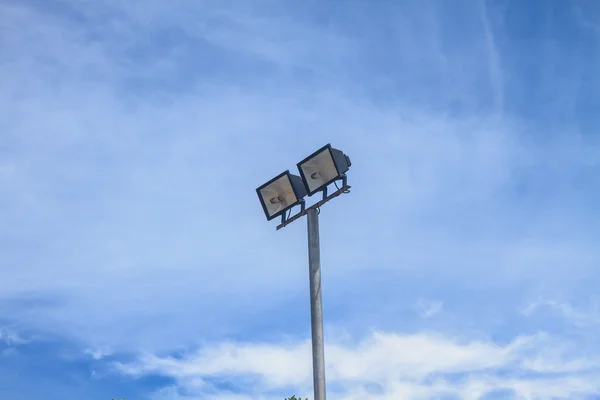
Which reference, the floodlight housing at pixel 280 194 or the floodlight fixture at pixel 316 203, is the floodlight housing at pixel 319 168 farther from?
the floodlight housing at pixel 280 194

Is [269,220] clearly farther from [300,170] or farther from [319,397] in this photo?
[319,397]

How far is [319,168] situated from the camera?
34.1 feet

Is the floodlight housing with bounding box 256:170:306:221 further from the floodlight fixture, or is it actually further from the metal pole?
the metal pole

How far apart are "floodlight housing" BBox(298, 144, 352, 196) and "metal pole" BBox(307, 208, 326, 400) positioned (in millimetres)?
402

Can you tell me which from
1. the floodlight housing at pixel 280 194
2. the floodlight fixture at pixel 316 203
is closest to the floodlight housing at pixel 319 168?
the floodlight fixture at pixel 316 203

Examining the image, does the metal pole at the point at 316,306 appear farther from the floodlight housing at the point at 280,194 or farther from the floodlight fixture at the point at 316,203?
the floodlight housing at the point at 280,194

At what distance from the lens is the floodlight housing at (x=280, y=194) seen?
10.7 meters

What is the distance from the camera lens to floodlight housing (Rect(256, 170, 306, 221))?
35.0ft

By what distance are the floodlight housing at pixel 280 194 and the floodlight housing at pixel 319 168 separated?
33 centimetres

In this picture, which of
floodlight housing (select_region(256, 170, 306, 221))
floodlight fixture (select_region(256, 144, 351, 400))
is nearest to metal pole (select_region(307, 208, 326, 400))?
floodlight fixture (select_region(256, 144, 351, 400))

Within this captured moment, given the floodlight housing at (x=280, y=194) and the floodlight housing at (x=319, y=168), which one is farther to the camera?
the floodlight housing at (x=280, y=194)

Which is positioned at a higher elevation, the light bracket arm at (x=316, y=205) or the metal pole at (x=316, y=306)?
the light bracket arm at (x=316, y=205)

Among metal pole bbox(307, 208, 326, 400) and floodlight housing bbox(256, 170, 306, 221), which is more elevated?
floodlight housing bbox(256, 170, 306, 221)

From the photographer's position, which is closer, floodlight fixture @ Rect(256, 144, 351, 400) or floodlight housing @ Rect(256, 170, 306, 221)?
floodlight fixture @ Rect(256, 144, 351, 400)
